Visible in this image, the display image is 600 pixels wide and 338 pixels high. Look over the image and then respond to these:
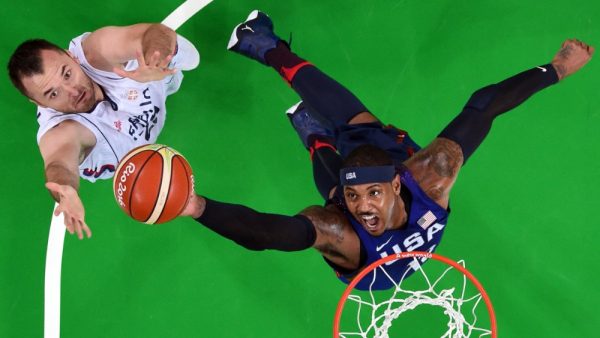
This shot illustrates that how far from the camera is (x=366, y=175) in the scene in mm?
5121

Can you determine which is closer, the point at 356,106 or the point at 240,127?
the point at 356,106

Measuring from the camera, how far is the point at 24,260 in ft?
21.6

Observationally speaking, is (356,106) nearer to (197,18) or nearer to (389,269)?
(389,269)

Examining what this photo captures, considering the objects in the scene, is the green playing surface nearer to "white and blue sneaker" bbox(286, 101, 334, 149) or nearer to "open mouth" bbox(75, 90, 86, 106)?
"white and blue sneaker" bbox(286, 101, 334, 149)

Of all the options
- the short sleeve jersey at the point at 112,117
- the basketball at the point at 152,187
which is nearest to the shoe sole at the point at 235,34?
the short sleeve jersey at the point at 112,117

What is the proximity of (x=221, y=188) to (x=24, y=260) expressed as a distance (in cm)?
178

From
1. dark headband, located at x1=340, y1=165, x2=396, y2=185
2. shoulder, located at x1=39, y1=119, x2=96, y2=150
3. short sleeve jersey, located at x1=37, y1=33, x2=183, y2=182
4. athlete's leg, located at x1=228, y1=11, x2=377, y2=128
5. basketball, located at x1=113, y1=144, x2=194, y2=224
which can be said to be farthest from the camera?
athlete's leg, located at x1=228, y1=11, x2=377, y2=128

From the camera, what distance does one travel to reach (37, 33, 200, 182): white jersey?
5.84 meters

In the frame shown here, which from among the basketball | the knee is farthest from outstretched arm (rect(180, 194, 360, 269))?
the knee

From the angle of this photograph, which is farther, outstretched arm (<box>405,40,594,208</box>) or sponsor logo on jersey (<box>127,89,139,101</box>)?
sponsor logo on jersey (<box>127,89,139,101</box>)

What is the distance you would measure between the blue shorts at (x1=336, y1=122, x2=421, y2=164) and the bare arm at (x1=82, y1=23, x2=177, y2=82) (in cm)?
142

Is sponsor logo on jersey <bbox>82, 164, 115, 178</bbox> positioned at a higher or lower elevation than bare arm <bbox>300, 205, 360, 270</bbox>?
higher

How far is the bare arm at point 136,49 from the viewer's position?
5320 mm

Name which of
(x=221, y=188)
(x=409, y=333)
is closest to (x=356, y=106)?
(x=221, y=188)
